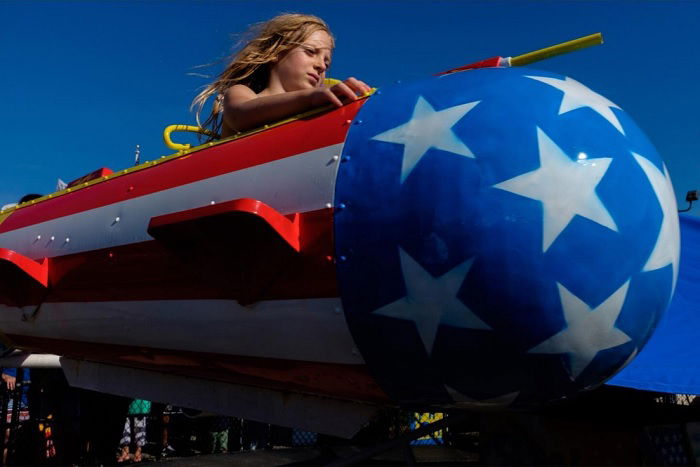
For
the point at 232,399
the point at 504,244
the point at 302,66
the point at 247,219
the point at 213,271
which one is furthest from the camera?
the point at 302,66

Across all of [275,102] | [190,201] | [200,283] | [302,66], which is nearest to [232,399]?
[200,283]

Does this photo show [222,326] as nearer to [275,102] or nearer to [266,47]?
[275,102]

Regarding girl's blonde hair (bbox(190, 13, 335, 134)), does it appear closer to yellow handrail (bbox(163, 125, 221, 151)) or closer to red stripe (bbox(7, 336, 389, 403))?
yellow handrail (bbox(163, 125, 221, 151))

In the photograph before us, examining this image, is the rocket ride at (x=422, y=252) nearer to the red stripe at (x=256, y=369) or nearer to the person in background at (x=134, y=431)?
the red stripe at (x=256, y=369)

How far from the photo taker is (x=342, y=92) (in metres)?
2.31

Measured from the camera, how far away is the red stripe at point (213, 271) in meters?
2.02

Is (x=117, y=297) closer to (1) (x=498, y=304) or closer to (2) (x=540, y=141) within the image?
(1) (x=498, y=304)

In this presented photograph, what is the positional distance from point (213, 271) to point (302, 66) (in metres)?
1.47

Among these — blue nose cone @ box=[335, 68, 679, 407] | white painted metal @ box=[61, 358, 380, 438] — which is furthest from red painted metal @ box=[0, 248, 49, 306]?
blue nose cone @ box=[335, 68, 679, 407]

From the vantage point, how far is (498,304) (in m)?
1.76

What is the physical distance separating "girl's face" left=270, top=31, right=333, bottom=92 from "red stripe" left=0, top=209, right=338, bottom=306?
124 centimetres

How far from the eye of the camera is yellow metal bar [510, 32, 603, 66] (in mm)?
2271

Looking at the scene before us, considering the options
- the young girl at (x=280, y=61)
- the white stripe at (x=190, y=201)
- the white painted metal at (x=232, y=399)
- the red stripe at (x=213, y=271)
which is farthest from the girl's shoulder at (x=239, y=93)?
the white painted metal at (x=232, y=399)

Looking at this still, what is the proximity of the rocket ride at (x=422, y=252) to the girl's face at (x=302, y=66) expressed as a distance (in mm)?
785
